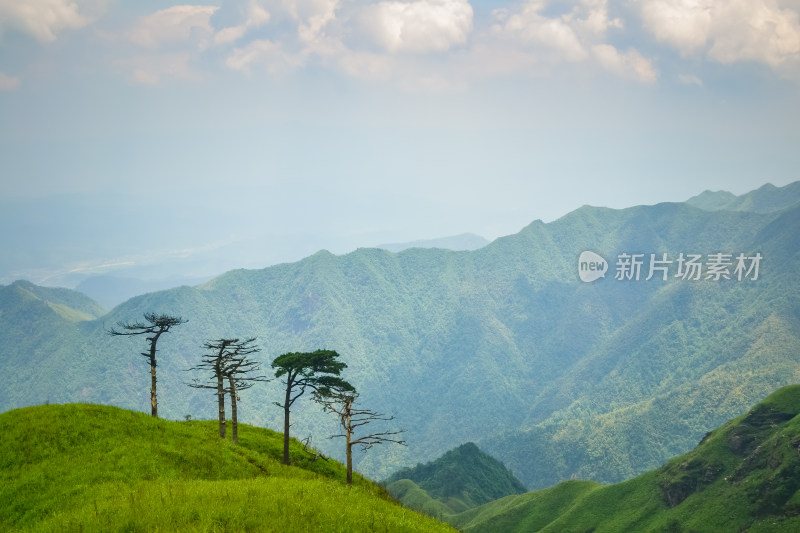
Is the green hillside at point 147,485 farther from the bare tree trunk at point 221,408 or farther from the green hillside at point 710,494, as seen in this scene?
the green hillside at point 710,494

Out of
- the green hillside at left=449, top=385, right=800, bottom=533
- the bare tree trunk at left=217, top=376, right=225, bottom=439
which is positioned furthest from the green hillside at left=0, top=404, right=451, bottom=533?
the green hillside at left=449, top=385, right=800, bottom=533

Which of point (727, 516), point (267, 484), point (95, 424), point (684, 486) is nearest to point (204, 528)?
point (267, 484)

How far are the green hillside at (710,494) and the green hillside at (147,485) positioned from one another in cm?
13135

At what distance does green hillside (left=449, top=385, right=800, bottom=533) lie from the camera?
140 meters

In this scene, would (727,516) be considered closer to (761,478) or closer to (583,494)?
(761,478)

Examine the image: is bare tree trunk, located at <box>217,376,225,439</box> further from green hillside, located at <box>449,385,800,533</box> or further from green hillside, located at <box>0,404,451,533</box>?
green hillside, located at <box>449,385,800,533</box>

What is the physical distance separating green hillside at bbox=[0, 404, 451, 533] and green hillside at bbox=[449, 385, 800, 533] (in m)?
131

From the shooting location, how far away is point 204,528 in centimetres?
2367

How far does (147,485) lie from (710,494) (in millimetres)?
164719

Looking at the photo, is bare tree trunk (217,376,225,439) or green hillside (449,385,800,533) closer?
bare tree trunk (217,376,225,439)

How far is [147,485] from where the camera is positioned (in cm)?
3328

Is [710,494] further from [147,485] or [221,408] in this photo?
[147,485]

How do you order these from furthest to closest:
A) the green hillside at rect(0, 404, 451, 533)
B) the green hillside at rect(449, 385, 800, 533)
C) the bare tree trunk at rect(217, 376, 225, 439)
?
the green hillside at rect(449, 385, 800, 533) → the bare tree trunk at rect(217, 376, 225, 439) → the green hillside at rect(0, 404, 451, 533)

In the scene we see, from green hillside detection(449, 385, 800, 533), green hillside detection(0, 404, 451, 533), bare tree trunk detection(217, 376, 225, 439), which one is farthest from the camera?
green hillside detection(449, 385, 800, 533)
